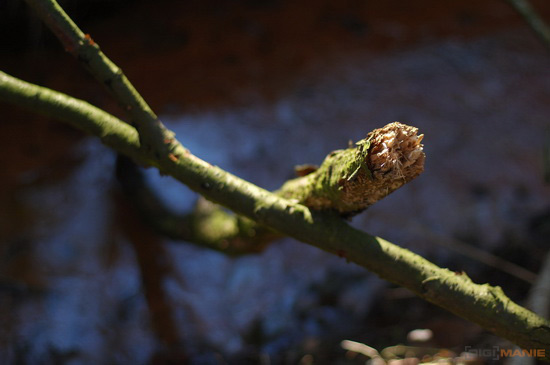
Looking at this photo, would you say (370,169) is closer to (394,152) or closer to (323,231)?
(394,152)

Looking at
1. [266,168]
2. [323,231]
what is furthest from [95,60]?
[266,168]

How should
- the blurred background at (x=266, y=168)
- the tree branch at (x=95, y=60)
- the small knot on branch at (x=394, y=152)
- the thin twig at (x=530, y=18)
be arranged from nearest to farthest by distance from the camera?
the small knot on branch at (x=394, y=152), the tree branch at (x=95, y=60), the thin twig at (x=530, y=18), the blurred background at (x=266, y=168)

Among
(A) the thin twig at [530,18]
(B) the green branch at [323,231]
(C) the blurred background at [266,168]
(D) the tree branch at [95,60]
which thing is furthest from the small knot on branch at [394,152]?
(A) the thin twig at [530,18]

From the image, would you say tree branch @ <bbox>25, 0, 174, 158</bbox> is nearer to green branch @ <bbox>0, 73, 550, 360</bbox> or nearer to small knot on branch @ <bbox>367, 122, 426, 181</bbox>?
green branch @ <bbox>0, 73, 550, 360</bbox>

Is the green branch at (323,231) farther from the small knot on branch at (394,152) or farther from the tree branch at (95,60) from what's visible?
the small knot on branch at (394,152)

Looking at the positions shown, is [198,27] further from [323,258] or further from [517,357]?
[517,357]

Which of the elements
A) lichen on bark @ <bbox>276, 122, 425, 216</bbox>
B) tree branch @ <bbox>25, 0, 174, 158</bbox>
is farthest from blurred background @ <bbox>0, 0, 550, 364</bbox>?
tree branch @ <bbox>25, 0, 174, 158</bbox>
